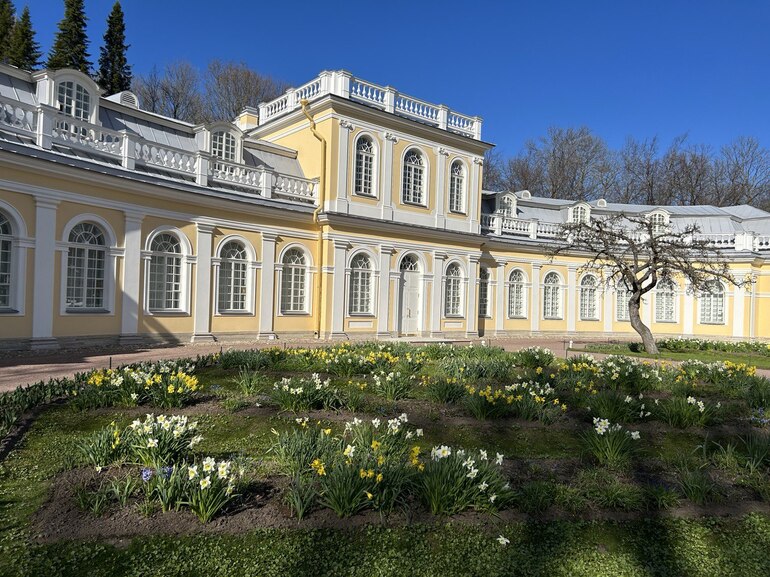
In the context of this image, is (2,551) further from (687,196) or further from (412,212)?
(687,196)

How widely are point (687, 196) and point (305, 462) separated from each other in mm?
46222

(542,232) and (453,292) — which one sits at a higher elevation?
(542,232)

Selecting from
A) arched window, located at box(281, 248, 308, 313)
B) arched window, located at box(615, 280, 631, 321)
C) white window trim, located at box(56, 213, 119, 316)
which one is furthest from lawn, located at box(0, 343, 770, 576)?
arched window, located at box(615, 280, 631, 321)

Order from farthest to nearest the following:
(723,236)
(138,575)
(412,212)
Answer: (723,236), (412,212), (138,575)

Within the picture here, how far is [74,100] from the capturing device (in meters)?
14.9

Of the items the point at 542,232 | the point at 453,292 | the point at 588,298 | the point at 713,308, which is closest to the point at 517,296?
the point at 542,232

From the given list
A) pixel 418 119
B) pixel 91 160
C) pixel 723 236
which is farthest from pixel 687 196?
pixel 91 160

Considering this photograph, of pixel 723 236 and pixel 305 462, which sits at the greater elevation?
pixel 723 236

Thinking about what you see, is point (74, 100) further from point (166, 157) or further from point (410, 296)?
point (410, 296)

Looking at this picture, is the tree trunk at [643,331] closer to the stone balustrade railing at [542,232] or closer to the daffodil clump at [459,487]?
the stone balustrade railing at [542,232]

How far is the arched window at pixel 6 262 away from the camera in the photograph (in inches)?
508

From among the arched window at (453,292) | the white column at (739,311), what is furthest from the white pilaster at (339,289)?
the white column at (739,311)

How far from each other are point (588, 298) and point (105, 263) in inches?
866

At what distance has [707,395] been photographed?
8914 millimetres
